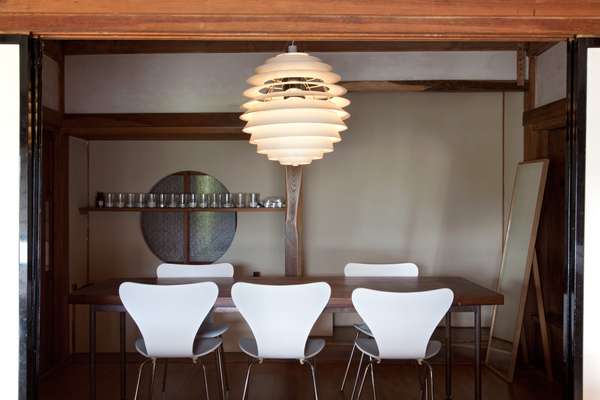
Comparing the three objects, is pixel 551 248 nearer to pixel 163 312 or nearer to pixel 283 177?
pixel 283 177

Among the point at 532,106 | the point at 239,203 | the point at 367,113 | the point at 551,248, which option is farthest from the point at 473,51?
the point at 239,203

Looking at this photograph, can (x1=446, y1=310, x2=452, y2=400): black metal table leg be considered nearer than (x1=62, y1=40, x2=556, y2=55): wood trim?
Yes

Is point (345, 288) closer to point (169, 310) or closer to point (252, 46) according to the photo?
point (169, 310)

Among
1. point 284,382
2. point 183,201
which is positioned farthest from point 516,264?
point 183,201

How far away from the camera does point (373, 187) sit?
4.97 m

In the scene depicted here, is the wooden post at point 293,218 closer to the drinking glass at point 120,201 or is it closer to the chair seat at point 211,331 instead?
the chair seat at point 211,331

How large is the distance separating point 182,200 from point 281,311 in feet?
7.29

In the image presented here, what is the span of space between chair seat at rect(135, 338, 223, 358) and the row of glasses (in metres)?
1.74

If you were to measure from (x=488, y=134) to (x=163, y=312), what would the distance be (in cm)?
327

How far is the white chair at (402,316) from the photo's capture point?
9.27 feet

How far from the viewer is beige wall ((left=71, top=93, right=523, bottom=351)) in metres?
4.90

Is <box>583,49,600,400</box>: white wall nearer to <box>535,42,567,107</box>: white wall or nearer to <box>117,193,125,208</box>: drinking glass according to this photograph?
<box>535,42,567,107</box>: white wall

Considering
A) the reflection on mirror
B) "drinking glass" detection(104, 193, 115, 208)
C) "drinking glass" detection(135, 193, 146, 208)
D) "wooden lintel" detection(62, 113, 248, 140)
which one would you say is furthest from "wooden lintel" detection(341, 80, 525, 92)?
"drinking glass" detection(104, 193, 115, 208)

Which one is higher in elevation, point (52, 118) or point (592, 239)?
point (52, 118)
